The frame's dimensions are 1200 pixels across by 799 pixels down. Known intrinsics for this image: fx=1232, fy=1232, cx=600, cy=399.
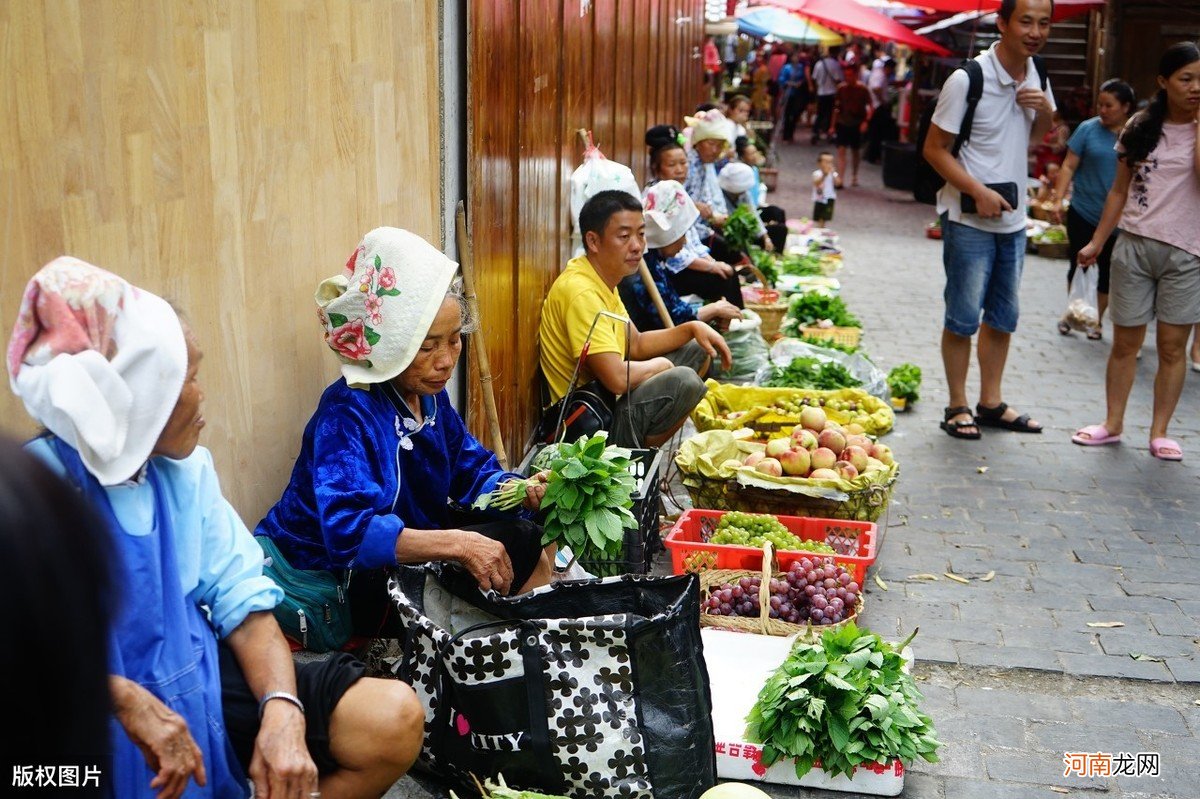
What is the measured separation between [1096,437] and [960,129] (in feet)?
6.58

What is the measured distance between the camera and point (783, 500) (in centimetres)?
533

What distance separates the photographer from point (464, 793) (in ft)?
10.8

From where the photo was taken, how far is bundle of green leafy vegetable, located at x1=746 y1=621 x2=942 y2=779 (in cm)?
350

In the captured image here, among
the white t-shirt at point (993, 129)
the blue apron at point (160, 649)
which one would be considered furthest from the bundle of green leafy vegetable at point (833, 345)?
the blue apron at point (160, 649)

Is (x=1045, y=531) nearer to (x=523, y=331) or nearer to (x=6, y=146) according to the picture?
(x=523, y=331)

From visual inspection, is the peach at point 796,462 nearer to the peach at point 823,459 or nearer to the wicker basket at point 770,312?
the peach at point 823,459

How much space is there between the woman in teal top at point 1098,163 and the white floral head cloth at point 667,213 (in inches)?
141

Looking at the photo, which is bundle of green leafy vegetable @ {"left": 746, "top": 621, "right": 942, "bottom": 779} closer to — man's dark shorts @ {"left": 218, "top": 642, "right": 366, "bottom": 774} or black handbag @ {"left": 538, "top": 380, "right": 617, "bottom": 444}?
man's dark shorts @ {"left": 218, "top": 642, "right": 366, "bottom": 774}

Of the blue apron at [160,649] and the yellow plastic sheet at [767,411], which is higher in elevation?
the blue apron at [160,649]

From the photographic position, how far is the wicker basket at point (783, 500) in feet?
17.2

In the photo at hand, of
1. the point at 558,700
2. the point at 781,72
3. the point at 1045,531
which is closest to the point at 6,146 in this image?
the point at 558,700

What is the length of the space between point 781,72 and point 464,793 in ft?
105

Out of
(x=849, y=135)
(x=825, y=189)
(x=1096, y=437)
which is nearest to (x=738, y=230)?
(x=1096, y=437)

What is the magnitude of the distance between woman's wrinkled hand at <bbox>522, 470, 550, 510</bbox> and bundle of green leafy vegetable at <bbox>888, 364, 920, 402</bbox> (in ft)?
14.9
